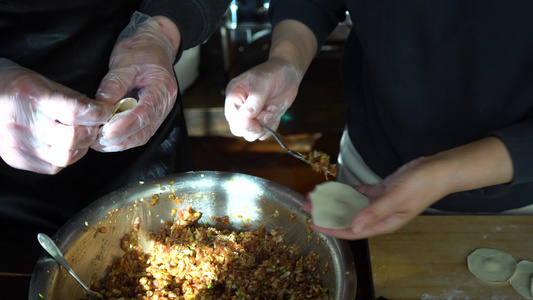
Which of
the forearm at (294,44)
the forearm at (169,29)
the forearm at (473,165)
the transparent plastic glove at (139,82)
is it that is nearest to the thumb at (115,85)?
the transparent plastic glove at (139,82)

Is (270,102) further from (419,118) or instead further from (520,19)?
(520,19)

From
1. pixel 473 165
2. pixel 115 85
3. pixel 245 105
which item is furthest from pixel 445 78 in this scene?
pixel 115 85

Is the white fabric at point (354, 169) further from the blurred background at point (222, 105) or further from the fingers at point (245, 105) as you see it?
the blurred background at point (222, 105)

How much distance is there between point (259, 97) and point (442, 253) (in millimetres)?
698

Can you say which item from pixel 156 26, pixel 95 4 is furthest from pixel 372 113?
pixel 95 4

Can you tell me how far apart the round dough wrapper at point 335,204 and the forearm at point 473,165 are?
221mm

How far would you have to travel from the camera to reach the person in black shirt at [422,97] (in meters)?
0.99

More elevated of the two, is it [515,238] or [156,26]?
[156,26]

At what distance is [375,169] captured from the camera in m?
1.49

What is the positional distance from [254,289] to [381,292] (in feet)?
1.12

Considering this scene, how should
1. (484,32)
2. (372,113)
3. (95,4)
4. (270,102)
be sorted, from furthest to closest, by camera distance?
(372,113) → (270,102) → (95,4) → (484,32)

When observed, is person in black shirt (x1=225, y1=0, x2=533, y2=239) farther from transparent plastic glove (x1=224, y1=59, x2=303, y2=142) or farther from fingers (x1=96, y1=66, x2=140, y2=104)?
fingers (x1=96, y1=66, x2=140, y2=104)

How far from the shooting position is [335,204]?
110cm

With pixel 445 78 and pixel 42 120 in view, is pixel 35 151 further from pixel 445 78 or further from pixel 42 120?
pixel 445 78
